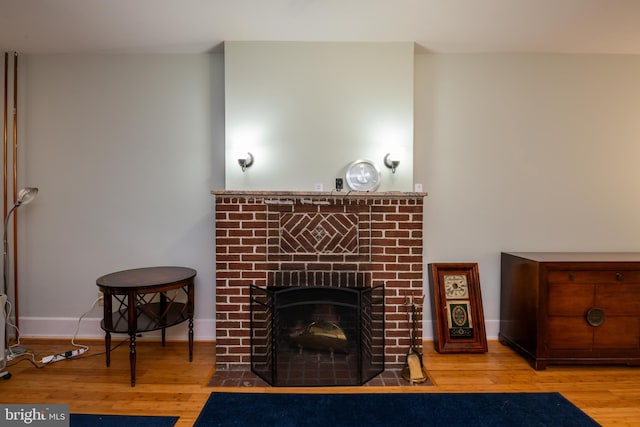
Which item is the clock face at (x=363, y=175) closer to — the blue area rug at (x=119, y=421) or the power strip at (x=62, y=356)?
the blue area rug at (x=119, y=421)

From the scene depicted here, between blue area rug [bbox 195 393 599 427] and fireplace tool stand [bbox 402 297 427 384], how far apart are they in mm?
147

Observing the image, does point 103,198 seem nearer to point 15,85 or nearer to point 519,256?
point 15,85

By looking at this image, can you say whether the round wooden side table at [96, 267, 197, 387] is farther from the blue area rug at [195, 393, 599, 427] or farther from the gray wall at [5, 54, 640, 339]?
the blue area rug at [195, 393, 599, 427]

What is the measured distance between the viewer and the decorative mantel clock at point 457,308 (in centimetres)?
271

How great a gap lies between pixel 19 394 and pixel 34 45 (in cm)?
257

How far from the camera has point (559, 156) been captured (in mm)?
2850

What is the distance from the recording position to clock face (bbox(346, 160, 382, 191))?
2592 mm

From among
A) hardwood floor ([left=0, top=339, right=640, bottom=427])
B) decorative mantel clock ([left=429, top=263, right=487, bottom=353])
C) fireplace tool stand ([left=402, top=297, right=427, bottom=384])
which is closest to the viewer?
hardwood floor ([left=0, top=339, right=640, bottom=427])

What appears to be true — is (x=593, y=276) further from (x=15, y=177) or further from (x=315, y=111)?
(x=15, y=177)

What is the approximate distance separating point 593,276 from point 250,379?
2.50 m

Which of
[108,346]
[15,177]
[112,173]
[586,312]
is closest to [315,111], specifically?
[112,173]

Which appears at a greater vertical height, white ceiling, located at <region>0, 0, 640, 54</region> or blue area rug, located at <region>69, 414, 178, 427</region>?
white ceiling, located at <region>0, 0, 640, 54</region>

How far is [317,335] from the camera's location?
236cm

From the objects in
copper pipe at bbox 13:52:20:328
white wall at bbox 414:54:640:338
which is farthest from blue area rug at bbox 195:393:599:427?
copper pipe at bbox 13:52:20:328
